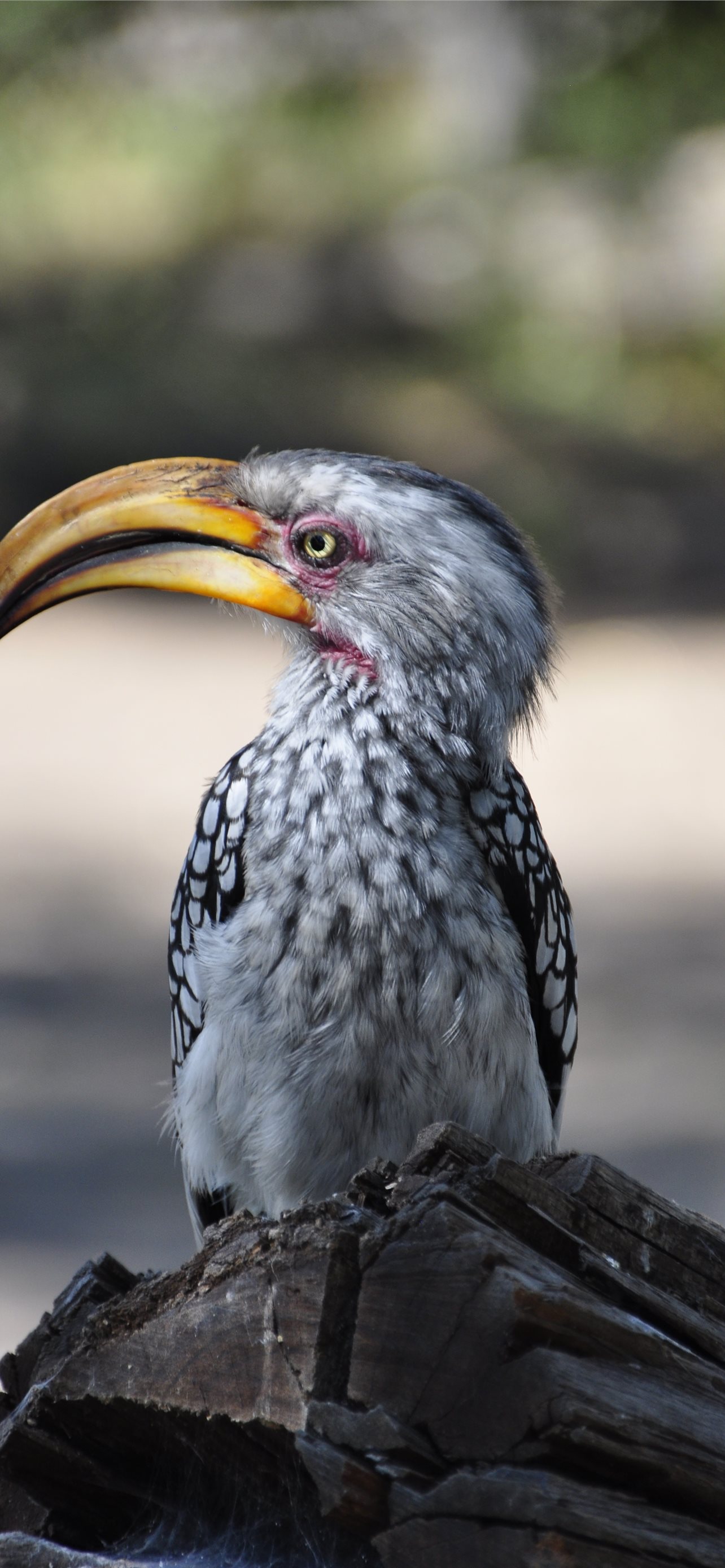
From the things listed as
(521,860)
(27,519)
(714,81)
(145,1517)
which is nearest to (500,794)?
(521,860)

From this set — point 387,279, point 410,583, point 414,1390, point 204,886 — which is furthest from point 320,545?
point 387,279

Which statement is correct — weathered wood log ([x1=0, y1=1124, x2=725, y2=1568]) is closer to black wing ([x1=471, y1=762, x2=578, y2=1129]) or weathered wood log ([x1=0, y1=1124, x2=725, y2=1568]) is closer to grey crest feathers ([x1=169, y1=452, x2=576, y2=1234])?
grey crest feathers ([x1=169, y1=452, x2=576, y2=1234])

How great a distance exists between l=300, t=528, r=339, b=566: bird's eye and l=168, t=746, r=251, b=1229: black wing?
0.30 metres

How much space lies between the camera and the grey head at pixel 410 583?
6.97 ft

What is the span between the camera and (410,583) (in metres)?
2.14

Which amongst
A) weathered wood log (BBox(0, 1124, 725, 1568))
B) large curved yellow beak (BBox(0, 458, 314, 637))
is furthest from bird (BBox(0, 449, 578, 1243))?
weathered wood log (BBox(0, 1124, 725, 1568))

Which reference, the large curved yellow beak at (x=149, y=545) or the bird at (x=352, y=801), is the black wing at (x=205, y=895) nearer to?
the bird at (x=352, y=801)

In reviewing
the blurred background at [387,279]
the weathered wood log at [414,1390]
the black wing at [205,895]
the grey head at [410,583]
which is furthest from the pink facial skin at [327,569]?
the blurred background at [387,279]

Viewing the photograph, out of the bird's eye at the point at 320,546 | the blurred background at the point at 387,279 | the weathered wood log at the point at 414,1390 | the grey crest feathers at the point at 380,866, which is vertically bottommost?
the weathered wood log at the point at 414,1390

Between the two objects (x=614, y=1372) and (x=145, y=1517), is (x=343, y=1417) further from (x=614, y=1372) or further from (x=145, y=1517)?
(x=145, y=1517)

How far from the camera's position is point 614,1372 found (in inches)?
51.5

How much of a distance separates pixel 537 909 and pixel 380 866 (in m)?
0.36

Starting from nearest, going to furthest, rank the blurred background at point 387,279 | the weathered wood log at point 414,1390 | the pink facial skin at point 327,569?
the weathered wood log at point 414,1390
the pink facial skin at point 327,569
the blurred background at point 387,279

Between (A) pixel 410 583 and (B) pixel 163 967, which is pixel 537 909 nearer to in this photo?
(A) pixel 410 583
